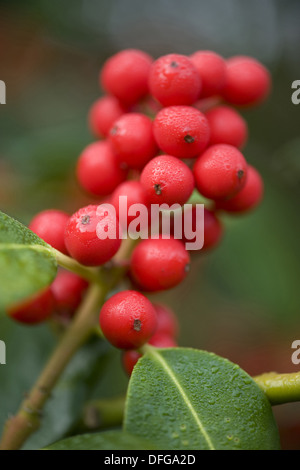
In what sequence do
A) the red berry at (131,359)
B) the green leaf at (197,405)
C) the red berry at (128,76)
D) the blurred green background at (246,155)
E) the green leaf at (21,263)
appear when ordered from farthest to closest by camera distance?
the blurred green background at (246,155)
the red berry at (128,76)
the red berry at (131,359)
the green leaf at (197,405)
the green leaf at (21,263)

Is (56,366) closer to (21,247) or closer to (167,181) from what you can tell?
(21,247)

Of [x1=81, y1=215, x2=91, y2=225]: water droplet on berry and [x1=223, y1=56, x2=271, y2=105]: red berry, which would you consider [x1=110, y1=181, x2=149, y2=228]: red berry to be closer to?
[x1=81, y1=215, x2=91, y2=225]: water droplet on berry

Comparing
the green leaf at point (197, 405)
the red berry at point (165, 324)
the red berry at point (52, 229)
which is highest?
the red berry at point (52, 229)

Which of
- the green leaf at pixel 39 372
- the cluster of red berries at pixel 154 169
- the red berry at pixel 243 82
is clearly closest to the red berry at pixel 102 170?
the cluster of red berries at pixel 154 169

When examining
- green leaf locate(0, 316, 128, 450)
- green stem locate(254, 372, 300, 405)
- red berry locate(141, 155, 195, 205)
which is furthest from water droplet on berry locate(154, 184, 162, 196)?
green leaf locate(0, 316, 128, 450)

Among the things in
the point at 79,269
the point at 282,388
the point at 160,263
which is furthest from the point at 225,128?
the point at 282,388

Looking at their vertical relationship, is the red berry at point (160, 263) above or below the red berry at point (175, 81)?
below

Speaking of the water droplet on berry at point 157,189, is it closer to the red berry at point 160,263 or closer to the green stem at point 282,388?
the red berry at point 160,263
